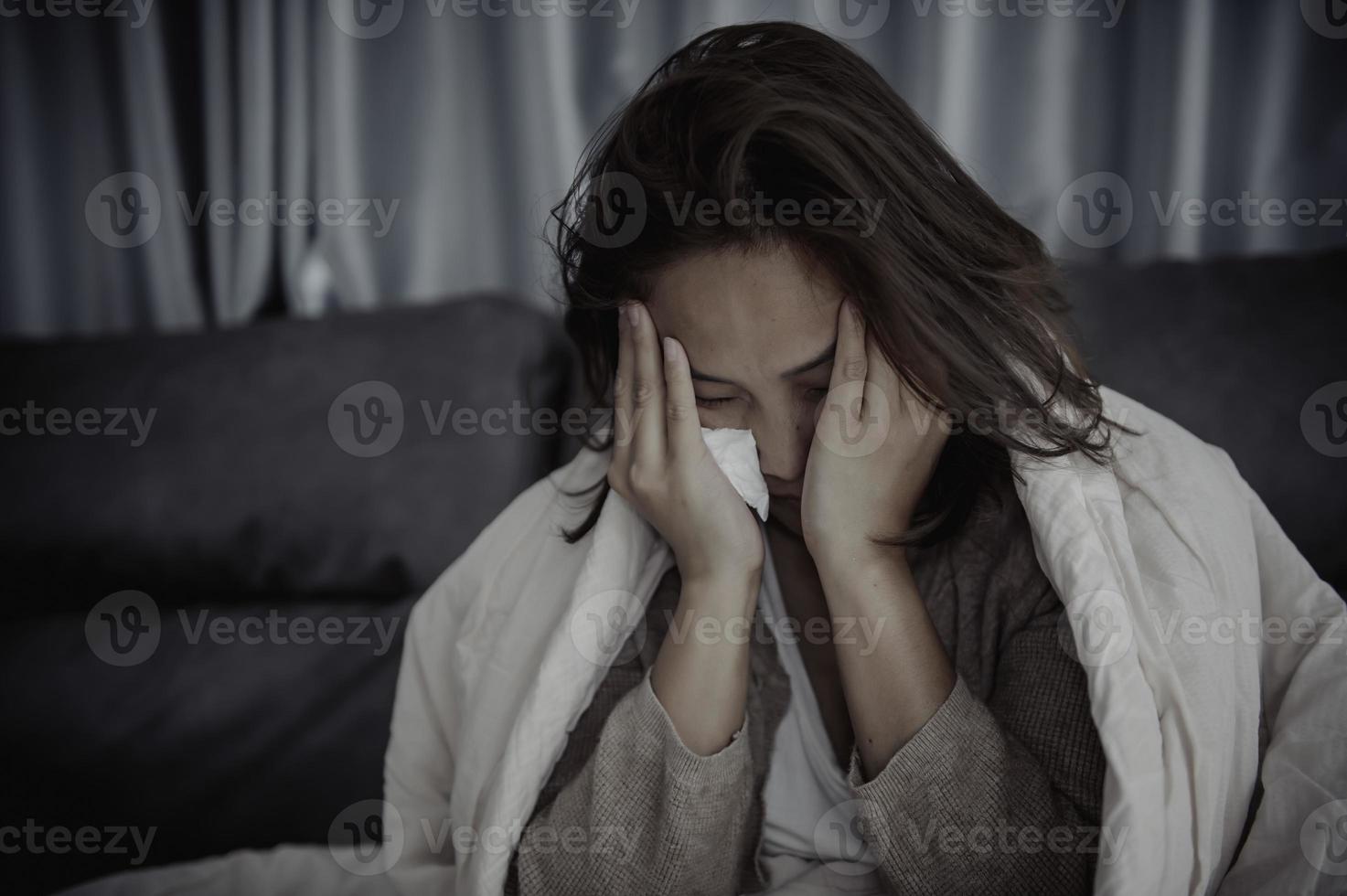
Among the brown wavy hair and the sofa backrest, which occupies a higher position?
the brown wavy hair

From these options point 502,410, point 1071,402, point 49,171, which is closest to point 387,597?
point 502,410

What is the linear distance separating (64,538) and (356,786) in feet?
1.98

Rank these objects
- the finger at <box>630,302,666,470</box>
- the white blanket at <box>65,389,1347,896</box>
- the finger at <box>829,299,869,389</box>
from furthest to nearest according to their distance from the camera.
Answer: the finger at <box>630,302,666,470</box>, the finger at <box>829,299,869,389</box>, the white blanket at <box>65,389,1347,896</box>

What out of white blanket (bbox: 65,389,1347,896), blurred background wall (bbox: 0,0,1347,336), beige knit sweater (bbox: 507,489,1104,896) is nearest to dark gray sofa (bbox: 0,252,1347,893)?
white blanket (bbox: 65,389,1347,896)

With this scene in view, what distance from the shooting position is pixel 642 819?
2.66 ft

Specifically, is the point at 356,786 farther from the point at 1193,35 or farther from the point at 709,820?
the point at 1193,35

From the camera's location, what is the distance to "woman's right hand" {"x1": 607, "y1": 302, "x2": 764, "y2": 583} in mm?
840

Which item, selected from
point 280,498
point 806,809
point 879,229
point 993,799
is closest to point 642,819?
point 806,809

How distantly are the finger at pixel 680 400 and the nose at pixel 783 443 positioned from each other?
6cm

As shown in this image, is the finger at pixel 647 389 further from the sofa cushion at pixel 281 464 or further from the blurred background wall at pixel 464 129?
the blurred background wall at pixel 464 129

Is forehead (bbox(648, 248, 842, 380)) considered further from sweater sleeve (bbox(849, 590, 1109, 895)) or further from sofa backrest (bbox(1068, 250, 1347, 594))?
sofa backrest (bbox(1068, 250, 1347, 594))

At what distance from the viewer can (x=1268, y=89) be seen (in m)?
1.42

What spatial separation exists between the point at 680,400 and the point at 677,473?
0.24 feet

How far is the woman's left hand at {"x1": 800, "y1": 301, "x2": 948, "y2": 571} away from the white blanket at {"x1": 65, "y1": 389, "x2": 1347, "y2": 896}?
0.36 feet
